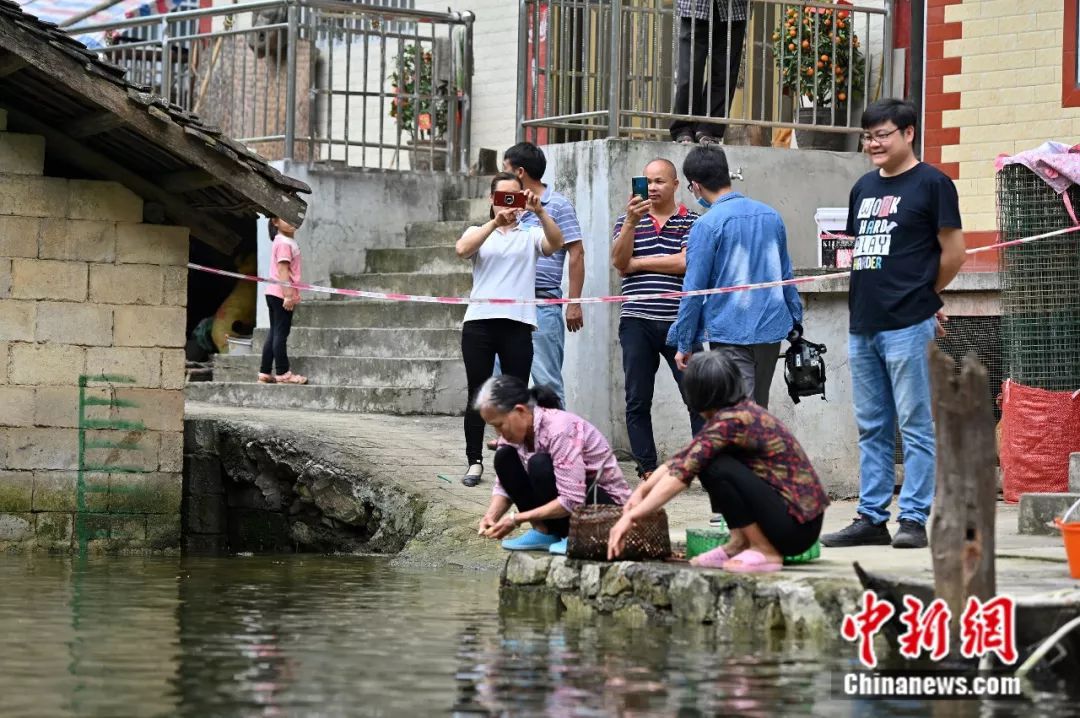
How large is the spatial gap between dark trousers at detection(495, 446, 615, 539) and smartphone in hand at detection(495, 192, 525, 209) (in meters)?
2.11

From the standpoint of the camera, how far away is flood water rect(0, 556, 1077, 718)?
6.21 metres

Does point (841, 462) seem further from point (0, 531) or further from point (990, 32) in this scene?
point (0, 531)

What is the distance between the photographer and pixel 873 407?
895 cm

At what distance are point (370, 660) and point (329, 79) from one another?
424 inches

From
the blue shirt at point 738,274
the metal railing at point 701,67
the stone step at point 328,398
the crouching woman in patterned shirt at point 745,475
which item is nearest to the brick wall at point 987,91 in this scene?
the metal railing at point 701,67

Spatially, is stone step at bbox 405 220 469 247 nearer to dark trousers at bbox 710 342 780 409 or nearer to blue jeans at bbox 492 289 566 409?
blue jeans at bbox 492 289 566 409

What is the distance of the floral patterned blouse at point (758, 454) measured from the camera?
7977mm

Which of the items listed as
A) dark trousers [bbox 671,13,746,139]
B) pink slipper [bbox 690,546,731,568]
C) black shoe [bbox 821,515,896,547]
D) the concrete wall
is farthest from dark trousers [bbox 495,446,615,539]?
the concrete wall

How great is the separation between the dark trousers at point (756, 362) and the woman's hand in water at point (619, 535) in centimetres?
157

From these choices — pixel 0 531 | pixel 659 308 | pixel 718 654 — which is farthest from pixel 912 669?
pixel 0 531

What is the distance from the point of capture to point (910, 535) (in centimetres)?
865

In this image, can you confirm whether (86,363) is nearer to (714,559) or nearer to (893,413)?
(714,559)

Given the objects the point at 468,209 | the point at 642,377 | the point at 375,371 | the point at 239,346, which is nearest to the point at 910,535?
the point at 642,377
